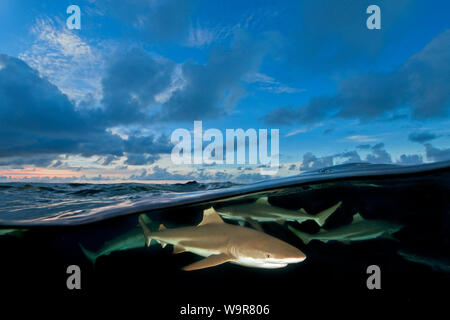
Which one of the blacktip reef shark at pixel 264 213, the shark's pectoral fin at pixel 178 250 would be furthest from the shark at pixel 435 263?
the shark's pectoral fin at pixel 178 250

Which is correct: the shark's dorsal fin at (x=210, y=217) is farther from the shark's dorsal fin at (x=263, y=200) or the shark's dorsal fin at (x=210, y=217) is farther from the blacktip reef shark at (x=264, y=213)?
the shark's dorsal fin at (x=263, y=200)

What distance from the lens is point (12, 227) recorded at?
9.42m

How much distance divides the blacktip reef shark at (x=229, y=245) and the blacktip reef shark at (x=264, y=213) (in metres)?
2.29

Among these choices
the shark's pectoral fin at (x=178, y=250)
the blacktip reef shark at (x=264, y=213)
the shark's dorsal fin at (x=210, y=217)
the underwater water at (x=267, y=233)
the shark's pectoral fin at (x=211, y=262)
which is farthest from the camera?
the underwater water at (x=267, y=233)

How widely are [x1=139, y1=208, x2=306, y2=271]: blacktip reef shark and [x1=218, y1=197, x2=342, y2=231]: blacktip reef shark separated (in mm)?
2291

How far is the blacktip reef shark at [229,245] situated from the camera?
4.24 m

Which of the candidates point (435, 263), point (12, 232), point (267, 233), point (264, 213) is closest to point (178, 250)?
point (267, 233)

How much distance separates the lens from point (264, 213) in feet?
28.2

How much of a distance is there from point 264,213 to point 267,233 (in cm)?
159

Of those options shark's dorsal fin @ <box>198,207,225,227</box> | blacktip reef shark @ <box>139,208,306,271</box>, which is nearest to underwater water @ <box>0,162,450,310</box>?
shark's dorsal fin @ <box>198,207,225,227</box>

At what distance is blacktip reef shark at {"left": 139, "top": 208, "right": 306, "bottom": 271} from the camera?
4238mm

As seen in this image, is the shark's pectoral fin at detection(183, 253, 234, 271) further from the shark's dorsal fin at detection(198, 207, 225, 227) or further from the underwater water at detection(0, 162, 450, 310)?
the underwater water at detection(0, 162, 450, 310)

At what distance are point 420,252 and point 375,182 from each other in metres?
5.17
